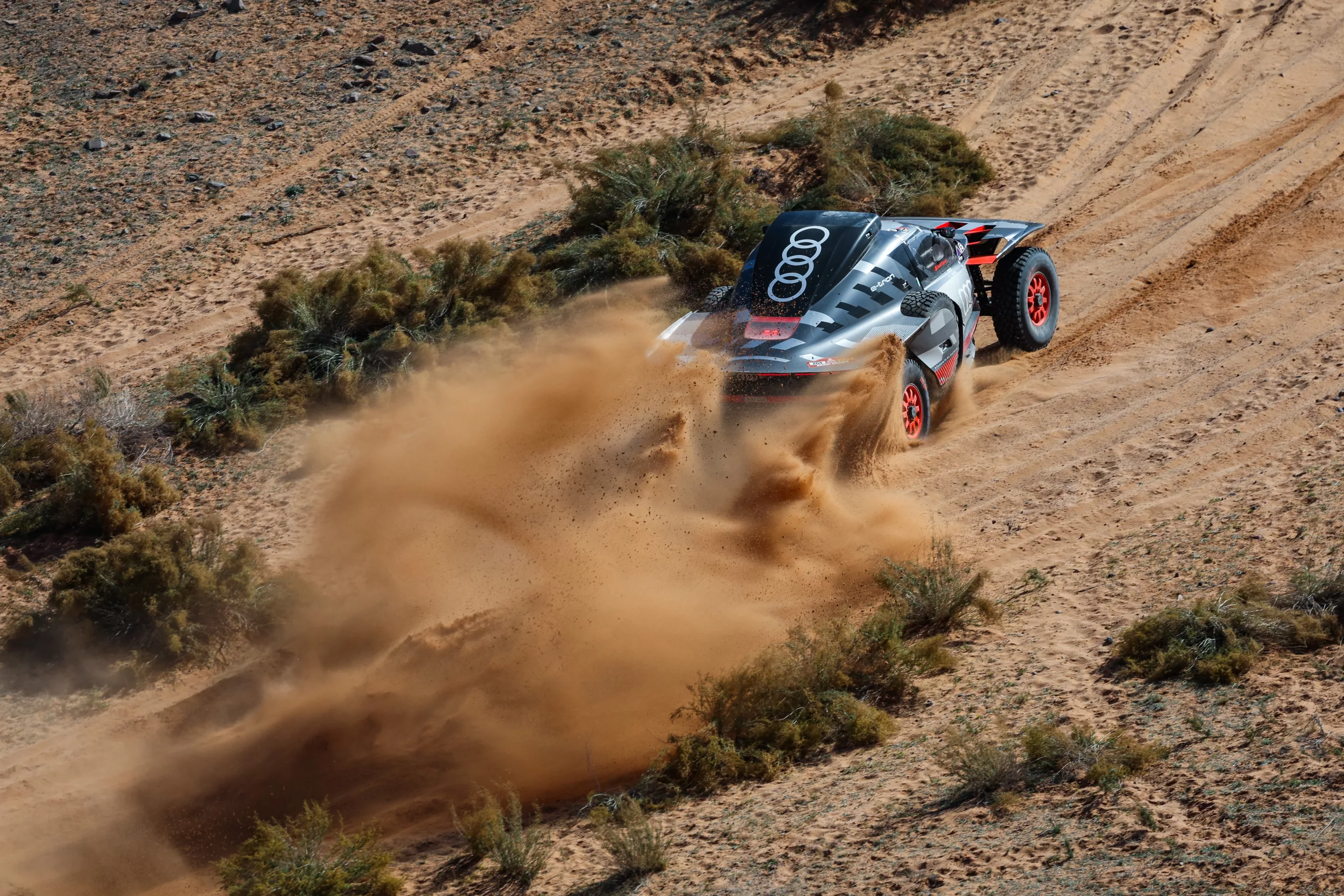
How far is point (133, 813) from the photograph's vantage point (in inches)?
303

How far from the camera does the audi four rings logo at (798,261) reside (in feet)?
31.8

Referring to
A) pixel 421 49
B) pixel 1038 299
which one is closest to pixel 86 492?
pixel 1038 299

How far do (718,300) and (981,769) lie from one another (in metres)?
5.42

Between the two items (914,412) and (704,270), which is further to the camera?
(704,270)

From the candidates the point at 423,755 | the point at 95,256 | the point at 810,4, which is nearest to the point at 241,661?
the point at 423,755

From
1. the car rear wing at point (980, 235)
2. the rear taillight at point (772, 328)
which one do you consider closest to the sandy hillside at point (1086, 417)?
the car rear wing at point (980, 235)

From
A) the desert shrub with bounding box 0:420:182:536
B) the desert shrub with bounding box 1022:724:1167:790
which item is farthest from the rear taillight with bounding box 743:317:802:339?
the desert shrub with bounding box 0:420:182:536

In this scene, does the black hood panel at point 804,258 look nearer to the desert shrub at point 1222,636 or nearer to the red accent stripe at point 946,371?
the red accent stripe at point 946,371

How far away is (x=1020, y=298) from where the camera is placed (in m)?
11.1

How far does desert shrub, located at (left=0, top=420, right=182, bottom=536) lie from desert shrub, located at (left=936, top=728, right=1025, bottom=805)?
7450 mm

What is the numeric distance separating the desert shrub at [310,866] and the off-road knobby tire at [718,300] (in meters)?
5.16

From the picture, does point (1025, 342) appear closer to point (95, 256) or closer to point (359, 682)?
point (359, 682)

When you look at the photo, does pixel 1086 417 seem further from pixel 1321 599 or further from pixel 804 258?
pixel 1321 599

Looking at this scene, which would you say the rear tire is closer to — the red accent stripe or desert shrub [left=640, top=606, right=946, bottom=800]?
the red accent stripe
